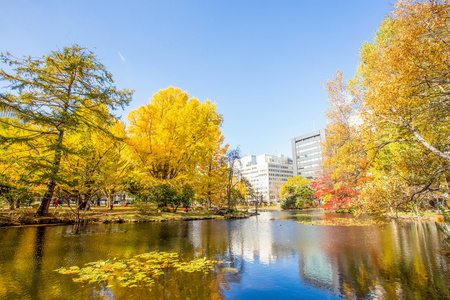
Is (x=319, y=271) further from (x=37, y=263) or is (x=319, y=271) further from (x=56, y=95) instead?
(x=56, y=95)

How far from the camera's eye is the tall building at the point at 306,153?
10776 centimetres

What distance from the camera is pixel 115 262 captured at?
6.75 m

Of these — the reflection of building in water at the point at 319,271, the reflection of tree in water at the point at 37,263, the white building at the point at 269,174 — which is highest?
the white building at the point at 269,174

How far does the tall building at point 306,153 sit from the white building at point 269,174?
41.8 feet

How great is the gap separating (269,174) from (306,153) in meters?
23.0

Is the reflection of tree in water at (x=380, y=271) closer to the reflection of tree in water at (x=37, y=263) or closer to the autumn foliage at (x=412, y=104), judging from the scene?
the autumn foliage at (x=412, y=104)

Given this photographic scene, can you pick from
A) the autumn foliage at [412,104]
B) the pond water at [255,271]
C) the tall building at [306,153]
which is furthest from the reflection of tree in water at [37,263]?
the tall building at [306,153]

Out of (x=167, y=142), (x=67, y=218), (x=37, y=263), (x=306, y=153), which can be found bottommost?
(x=37, y=263)

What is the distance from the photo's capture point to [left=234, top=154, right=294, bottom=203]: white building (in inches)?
4759

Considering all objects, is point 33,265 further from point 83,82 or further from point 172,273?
point 83,82

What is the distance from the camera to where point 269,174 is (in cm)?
12419

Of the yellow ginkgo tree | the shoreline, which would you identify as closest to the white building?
the yellow ginkgo tree

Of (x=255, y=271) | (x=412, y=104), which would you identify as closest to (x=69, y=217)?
(x=255, y=271)

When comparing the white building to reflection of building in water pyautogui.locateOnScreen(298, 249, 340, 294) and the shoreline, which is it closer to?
the shoreline
